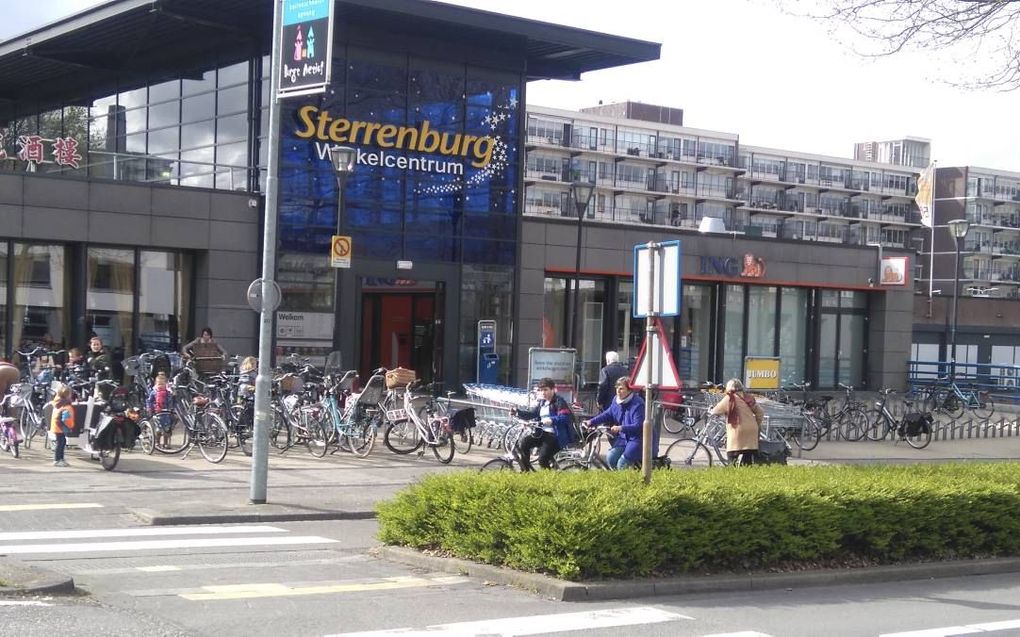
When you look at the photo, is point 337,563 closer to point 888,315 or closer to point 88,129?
point 88,129

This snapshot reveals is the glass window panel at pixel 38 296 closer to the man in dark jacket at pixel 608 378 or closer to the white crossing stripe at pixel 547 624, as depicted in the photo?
the man in dark jacket at pixel 608 378

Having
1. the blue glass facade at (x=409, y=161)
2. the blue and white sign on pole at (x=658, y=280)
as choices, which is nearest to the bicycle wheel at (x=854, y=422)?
the blue glass facade at (x=409, y=161)

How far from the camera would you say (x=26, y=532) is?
12.0m

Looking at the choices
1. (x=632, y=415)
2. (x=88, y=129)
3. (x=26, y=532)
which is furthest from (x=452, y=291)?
(x=26, y=532)

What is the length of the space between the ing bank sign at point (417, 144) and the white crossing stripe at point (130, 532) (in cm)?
1332

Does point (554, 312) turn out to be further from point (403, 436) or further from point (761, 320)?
point (403, 436)

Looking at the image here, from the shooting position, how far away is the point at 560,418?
16078 millimetres

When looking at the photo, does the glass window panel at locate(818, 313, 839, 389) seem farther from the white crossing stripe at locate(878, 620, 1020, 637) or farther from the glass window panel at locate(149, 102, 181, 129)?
the white crossing stripe at locate(878, 620, 1020, 637)

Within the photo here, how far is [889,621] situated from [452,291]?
18.5 meters

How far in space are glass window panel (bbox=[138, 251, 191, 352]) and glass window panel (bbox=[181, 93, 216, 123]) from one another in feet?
11.4

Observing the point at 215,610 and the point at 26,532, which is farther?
the point at 26,532

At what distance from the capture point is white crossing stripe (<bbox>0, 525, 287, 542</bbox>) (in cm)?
1177

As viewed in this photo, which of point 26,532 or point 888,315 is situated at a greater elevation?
point 888,315

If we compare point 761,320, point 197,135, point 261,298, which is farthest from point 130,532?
point 761,320
